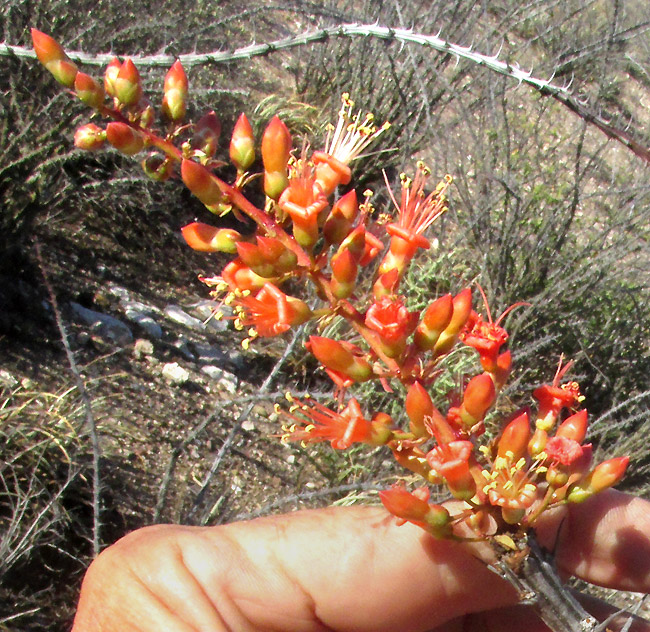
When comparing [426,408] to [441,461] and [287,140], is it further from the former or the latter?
[287,140]

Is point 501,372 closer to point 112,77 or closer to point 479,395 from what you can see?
point 479,395

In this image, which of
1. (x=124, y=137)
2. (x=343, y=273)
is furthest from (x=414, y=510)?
(x=124, y=137)

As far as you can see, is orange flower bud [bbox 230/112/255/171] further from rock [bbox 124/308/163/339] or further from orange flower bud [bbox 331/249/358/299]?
rock [bbox 124/308/163/339]

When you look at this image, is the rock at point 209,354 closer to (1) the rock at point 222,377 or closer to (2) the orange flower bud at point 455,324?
(1) the rock at point 222,377

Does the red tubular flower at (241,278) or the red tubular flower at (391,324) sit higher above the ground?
the red tubular flower at (241,278)

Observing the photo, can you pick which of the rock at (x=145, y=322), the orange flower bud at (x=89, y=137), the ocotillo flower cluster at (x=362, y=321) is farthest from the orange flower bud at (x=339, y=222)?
the rock at (x=145, y=322)

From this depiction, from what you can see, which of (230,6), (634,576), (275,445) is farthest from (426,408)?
(230,6)
